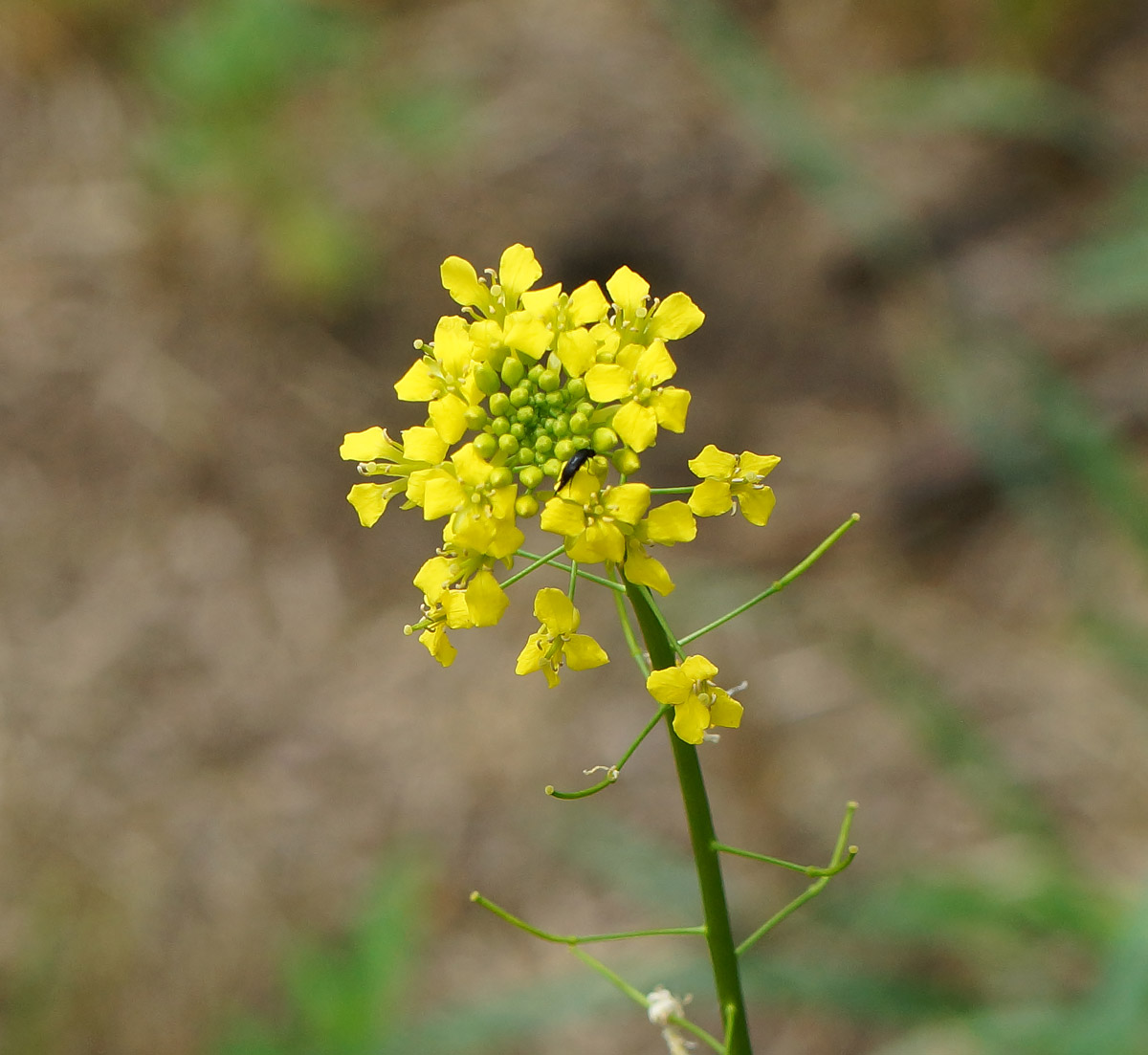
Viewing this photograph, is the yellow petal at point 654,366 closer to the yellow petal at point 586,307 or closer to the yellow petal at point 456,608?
the yellow petal at point 586,307

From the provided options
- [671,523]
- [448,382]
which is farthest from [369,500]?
[671,523]

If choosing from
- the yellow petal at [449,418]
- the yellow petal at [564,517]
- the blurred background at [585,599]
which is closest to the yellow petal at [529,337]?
the yellow petal at [449,418]

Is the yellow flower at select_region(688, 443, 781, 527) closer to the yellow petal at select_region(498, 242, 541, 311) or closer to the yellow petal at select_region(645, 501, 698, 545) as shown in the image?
the yellow petal at select_region(645, 501, 698, 545)

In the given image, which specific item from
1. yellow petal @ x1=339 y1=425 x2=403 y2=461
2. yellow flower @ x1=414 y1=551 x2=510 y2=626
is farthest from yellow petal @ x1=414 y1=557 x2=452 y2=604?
yellow petal @ x1=339 y1=425 x2=403 y2=461

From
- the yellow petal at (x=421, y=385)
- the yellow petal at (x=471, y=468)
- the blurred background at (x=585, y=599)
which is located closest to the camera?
the yellow petal at (x=471, y=468)

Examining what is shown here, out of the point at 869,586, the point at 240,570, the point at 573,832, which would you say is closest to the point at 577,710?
the point at 573,832

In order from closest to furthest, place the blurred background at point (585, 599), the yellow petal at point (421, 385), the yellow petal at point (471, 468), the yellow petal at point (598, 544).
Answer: the yellow petal at point (598, 544), the yellow petal at point (471, 468), the yellow petal at point (421, 385), the blurred background at point (585, 599)

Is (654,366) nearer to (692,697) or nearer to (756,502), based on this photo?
(756,502)
